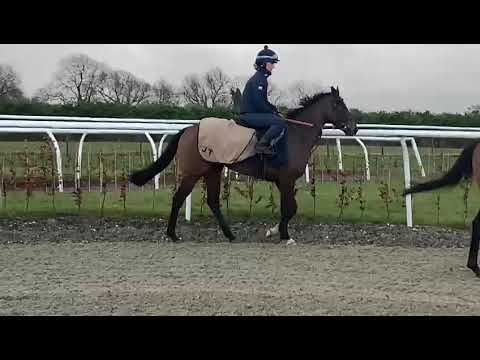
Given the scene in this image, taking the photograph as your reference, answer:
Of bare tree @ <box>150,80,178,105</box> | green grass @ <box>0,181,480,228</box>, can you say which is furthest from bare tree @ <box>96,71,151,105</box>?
green grass @ <box>0,181,480,228</box>

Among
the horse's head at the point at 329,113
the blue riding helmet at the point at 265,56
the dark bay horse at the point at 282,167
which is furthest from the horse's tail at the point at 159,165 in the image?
the horse's head at the point at 329,113

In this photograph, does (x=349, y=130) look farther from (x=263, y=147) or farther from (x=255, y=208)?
(x=255, y=208)

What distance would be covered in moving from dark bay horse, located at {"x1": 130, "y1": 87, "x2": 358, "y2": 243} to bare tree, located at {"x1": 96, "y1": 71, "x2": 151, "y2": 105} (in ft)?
64.8

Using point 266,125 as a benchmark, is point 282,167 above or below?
Answer: below

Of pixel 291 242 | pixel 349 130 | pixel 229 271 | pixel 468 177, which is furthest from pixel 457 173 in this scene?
pixel 229 271

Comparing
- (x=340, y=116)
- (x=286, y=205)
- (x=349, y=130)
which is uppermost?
(x=340, y=116)

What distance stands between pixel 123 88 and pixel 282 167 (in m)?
21.2

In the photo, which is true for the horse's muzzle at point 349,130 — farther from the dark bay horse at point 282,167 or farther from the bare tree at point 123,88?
the bare tree at point 123,88

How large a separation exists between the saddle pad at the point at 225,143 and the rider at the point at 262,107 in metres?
0.11

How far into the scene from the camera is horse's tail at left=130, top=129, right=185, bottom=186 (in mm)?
7703

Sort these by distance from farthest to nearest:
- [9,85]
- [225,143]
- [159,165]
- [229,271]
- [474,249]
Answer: [9,85] < [159,165] < [225,143] < [474,249] < [229,271]

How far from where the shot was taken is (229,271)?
18.7 feet

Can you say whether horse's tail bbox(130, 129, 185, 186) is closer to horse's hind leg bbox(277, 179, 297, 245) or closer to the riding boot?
the riding boot

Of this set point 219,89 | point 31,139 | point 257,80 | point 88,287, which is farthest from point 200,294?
point 219,89
